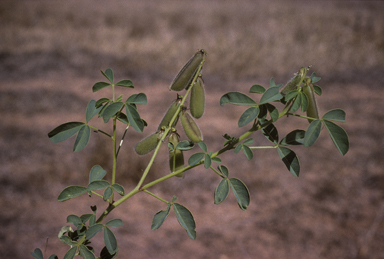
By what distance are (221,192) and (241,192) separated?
37 millimetres

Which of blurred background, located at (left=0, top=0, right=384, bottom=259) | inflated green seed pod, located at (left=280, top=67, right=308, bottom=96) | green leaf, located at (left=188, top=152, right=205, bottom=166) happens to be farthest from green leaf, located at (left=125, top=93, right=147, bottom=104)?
blurred background, located at (left=0, top=0, right=384, bottom=259)

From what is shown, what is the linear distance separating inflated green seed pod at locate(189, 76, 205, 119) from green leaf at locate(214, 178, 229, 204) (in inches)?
5.5

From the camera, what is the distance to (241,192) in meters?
0.60

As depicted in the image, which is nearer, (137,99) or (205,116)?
(137,99)

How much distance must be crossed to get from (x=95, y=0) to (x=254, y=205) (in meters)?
4.71

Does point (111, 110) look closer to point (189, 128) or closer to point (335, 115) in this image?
point (189, 128)

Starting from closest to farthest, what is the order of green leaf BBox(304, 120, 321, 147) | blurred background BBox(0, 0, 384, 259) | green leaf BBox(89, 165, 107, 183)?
green leaf BBox(304, 120, 321, 147)
green leaf BBox(89, 165, 107, 183)
blurred background BBox(0, 0, 384, 259)

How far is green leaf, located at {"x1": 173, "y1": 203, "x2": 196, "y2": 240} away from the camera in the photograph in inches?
22.9

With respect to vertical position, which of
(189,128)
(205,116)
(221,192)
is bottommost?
(205,116)

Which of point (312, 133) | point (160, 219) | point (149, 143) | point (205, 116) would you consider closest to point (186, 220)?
point (160, 219)

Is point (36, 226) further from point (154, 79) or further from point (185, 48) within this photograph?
point (185, 48)

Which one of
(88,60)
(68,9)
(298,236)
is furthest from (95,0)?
(298,236)

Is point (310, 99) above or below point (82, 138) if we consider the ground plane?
above

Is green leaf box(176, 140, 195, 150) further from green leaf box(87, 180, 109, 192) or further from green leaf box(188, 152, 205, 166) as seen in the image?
green leaf box(87, 180, 109, 192)
